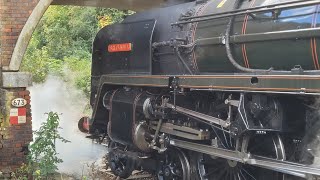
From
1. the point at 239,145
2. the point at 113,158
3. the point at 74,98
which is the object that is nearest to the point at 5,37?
the point at 113,158

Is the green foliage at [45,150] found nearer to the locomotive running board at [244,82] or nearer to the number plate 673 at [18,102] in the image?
the number plate 673 at [18,102]

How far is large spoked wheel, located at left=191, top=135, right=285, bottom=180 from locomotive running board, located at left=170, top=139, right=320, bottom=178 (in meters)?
0.18

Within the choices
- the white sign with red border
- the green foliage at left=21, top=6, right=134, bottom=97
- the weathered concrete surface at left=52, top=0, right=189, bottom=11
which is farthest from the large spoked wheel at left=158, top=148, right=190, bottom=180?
Result: the green foliage at left=21, top=6, right=134, bottom=97

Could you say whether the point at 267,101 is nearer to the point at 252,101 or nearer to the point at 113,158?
the point at 252,101

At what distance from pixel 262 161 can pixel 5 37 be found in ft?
14.7

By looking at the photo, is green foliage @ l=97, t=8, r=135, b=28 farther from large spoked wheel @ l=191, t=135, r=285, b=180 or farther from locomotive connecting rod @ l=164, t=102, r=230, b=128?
large spoked wheel @ l=191, t=135, r=285, b=180

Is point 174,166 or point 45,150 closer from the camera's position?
point 174,166

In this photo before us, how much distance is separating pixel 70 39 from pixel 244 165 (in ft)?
57.9

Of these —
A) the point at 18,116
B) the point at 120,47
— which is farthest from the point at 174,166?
the point at 18,116

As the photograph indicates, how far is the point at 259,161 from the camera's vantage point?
442cm

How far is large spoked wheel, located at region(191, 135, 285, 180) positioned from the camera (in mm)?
4590

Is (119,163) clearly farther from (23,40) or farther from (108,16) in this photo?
(108,16)

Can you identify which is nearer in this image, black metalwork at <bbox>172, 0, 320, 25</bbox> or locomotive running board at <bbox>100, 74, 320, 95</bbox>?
locomotive running board at <bbox>100, 74, 320, 95</bbox>

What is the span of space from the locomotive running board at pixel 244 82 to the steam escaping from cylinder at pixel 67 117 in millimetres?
2805
